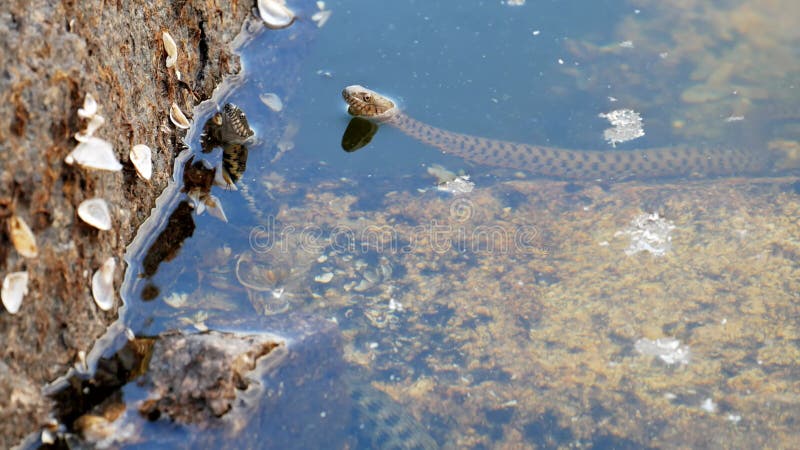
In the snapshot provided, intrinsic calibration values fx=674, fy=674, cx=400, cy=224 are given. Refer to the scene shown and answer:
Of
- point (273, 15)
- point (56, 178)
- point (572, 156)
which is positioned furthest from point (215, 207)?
point (572, 156)

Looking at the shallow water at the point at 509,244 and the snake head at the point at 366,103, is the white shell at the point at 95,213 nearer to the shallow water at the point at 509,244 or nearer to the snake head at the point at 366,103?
the shallow water at the point at 509,244

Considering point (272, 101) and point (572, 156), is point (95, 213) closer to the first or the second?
point (272, 101)

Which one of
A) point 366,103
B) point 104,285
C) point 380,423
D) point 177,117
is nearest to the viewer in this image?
point 104,285

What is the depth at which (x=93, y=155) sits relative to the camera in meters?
2.64

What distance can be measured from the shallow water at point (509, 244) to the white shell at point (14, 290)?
90cm

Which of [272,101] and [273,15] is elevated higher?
[273,15]

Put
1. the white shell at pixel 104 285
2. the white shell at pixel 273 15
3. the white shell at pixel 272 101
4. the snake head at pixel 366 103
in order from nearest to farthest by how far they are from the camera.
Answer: the white shell at pixel 104 285 → the white shell at pixel 272 101 → the snake head at pixel 366 103 → the white shell at pixel 273 15

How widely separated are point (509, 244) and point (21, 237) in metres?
2.88

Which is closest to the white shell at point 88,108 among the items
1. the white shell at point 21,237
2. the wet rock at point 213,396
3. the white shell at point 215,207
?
the white shell at point 21,237

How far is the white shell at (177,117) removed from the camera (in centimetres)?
422

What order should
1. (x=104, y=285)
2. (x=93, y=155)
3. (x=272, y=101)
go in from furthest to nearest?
(x=272, y=101)
(x=104, y=285)
(x=93, y=155)

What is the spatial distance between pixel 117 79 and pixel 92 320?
1.19m

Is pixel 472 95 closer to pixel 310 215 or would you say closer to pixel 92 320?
pixel 310 215

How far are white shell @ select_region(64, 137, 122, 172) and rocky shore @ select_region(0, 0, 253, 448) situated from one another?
0.03 metres
